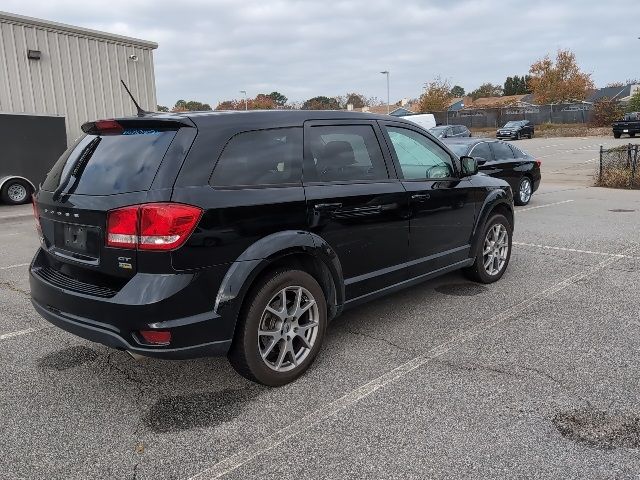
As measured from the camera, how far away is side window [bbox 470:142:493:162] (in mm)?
11055

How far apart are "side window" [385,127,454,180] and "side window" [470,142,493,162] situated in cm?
643

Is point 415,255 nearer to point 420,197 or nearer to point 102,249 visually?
point 420,197

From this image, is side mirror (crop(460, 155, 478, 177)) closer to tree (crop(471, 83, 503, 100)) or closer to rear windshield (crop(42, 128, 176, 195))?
rear windshield (crop(42, 128, 176, 195))

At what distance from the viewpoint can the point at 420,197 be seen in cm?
445

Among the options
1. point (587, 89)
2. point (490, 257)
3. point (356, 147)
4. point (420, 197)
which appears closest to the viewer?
point (356, 147)

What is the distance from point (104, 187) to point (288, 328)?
4.58ft

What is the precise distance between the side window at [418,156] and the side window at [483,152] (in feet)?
21.1

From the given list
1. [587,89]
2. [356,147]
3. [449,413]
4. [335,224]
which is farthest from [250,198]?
[587,89]

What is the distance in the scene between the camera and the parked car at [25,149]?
13460 millimetres

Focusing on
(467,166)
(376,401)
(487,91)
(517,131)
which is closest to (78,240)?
(376,401)

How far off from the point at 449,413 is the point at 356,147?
6.57ft

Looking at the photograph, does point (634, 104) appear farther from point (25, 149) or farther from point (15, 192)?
point (15, 192)

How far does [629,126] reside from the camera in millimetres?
35531

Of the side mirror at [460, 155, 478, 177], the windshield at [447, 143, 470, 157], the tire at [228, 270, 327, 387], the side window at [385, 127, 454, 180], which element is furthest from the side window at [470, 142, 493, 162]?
the tire at [228, 270, 327, 387]
